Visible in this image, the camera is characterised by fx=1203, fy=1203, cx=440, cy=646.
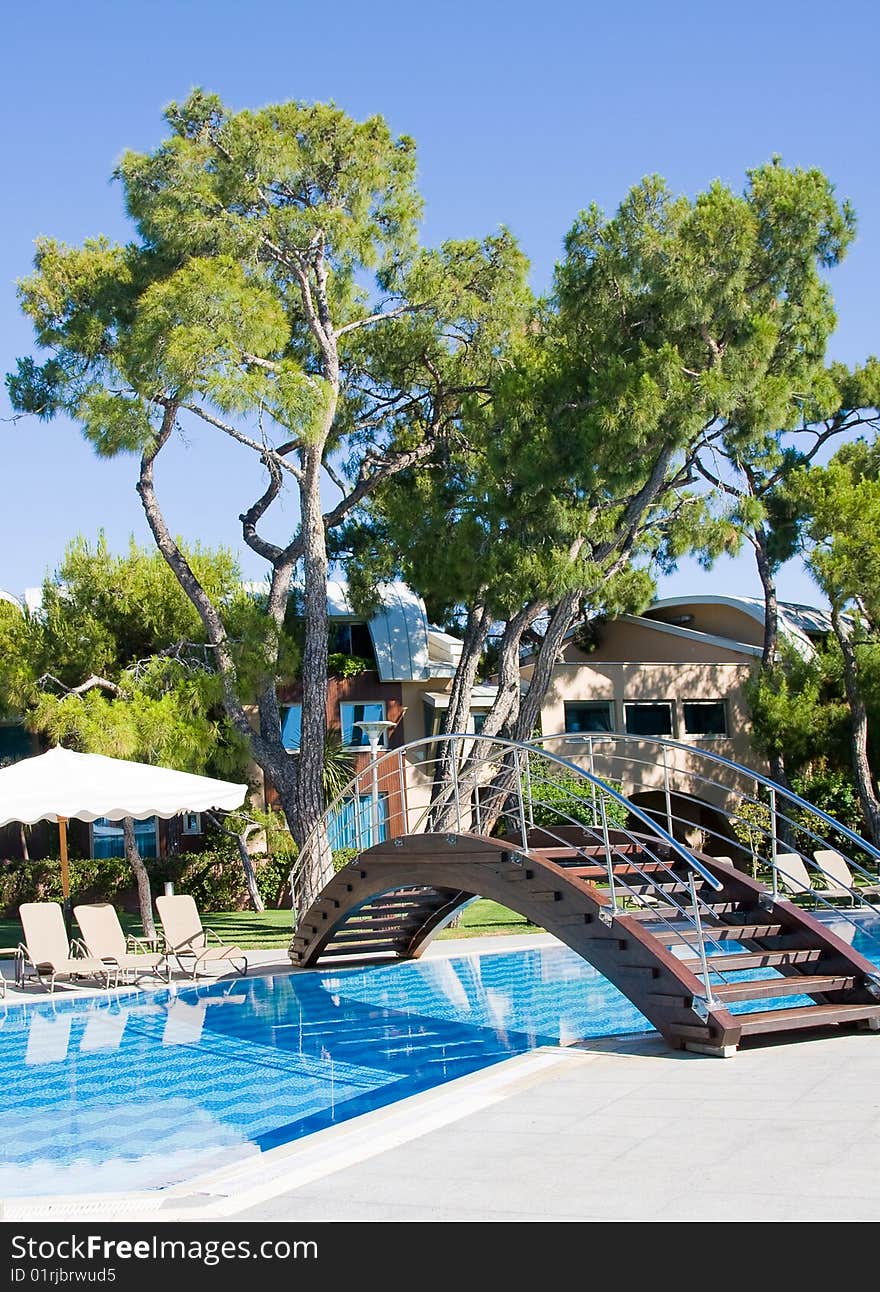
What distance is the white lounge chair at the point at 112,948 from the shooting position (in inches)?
586

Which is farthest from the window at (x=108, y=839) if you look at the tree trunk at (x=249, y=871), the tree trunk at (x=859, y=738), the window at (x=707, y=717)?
the tree trunk at (x=859, y=738)

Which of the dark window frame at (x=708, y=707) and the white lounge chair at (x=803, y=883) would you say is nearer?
the white lounge chair at (x=803, y=883)

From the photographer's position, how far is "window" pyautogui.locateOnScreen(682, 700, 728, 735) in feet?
97.2

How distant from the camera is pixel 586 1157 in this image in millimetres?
6199

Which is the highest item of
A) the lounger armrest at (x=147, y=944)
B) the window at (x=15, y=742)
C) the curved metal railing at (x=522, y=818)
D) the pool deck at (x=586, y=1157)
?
the window at (x=15, y=742)

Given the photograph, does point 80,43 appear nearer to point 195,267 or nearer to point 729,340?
point 195,267

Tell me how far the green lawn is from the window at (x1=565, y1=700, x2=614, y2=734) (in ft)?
18.1

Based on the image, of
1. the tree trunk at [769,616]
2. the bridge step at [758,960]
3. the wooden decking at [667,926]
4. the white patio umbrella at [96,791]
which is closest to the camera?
the wooden decking at [667,926]

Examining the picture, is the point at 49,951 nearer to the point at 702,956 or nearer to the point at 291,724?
the point at 702,956

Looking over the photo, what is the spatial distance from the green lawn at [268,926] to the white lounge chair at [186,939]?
8.04ft

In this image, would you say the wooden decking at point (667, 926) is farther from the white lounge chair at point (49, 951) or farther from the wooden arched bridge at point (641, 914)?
the white lounge chair at point (49, 951)

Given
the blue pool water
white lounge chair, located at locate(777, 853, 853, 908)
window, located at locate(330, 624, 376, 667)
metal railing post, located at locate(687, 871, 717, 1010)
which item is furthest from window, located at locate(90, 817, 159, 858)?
metal railing post, located at locate(687, 871, 717, 1010)

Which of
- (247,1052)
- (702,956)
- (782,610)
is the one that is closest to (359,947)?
(247,1052)
